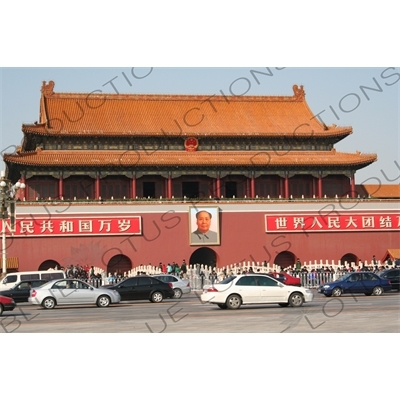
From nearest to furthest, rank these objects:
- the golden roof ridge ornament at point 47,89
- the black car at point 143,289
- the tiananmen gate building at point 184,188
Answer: the black car at point 143,289, the tiananmen gate building at point 184,188, the golden roof ridge ornament at point 47,89

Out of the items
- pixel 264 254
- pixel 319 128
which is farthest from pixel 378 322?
pixel 319 128

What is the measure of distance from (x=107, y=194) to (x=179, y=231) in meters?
5.85

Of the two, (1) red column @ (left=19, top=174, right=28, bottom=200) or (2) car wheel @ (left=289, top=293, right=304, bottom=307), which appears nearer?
(2) car wheel @ (left=289, top=293, right=304, bottom=307)

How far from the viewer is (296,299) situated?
24.8 meters

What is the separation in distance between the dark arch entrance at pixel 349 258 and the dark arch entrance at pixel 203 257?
750cm

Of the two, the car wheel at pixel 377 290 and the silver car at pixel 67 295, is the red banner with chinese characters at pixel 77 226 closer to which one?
the silver car at pixel 67 295

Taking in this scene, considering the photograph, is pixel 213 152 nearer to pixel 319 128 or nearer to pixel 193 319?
pixel 319 128

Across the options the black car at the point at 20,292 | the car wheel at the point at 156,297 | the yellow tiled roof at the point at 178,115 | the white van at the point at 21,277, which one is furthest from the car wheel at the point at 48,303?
the yellow tiled roof at the point at 178,115

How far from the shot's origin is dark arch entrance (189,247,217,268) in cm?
4694

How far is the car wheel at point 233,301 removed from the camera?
24516 millimetres

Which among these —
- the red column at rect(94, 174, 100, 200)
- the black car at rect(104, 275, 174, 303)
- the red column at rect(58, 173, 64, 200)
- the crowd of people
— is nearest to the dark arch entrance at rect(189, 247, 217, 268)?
the crowd of people

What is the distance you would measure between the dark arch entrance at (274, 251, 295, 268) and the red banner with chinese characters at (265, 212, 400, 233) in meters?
1.46

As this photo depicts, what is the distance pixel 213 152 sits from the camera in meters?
50.4

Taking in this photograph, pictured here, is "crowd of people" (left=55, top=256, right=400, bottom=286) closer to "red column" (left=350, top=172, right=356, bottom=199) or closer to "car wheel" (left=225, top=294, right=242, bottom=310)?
"red column" (left=350, top=172, right=356, bottom=199)
